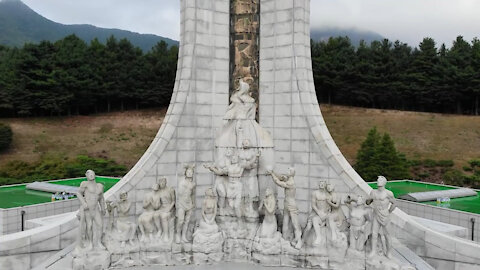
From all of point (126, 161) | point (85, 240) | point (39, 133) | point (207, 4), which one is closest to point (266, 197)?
point (85, 240)

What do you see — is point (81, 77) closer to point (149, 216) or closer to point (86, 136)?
point (86, 136)

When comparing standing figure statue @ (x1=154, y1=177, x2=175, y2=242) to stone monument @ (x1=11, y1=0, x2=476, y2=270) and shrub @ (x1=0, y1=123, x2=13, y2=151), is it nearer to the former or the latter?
stone monument @ (x1=11, y1=0, x2=476, y2=270)

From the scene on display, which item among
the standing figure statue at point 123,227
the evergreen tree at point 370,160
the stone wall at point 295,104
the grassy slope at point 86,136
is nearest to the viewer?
the standing figure statue at point 123,227

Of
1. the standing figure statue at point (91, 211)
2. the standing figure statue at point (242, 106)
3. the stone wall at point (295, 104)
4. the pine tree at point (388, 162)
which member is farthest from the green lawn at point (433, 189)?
the standing figure statue at point (91, 211)

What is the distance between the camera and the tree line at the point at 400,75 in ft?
131

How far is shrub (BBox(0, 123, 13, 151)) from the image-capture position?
32.5 m

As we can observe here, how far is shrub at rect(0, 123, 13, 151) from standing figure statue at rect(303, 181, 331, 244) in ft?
103

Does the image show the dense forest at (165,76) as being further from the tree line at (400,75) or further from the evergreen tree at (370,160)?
the evergreen tree at (370,160)

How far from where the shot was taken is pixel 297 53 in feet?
35.7

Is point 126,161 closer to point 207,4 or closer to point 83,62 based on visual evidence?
point 83,62

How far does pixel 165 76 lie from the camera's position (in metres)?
43.3

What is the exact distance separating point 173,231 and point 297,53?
561 cm

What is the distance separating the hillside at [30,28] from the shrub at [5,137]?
4418 inches

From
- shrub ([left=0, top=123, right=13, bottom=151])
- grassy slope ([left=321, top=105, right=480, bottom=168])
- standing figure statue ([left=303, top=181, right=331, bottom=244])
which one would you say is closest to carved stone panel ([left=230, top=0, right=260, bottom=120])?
standing figure statue ([left=303, top=181, right=331, bottom=244])
